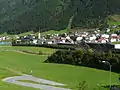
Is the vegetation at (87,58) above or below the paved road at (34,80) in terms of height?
above

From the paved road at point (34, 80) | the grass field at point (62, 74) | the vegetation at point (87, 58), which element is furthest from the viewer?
the vegetation at point (87, 58)

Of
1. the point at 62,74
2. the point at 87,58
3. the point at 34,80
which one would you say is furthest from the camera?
the point at 87,58

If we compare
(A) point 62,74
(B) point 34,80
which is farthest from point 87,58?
(B) point 34,80

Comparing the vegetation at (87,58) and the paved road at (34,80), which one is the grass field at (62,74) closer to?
the paved road at (34,80)

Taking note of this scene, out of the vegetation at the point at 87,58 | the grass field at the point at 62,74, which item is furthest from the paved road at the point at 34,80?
the vegetation at the point at 87,58

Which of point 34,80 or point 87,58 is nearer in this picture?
point 34,80

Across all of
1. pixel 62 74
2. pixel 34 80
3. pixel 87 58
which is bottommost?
pixel 34 80

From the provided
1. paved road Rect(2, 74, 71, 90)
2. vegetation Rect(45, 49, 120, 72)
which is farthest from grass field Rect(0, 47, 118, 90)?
vegetation Rect(45, 49, 120, 72)

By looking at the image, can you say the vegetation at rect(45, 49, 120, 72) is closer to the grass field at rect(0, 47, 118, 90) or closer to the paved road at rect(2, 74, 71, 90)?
the grass field at rect(0, 47, 118, 90)

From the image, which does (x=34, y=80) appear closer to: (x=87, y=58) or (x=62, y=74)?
(x=62, y=74)

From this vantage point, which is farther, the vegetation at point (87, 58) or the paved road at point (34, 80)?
the vegetation at point (87, 58)

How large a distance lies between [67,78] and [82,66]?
2310cm

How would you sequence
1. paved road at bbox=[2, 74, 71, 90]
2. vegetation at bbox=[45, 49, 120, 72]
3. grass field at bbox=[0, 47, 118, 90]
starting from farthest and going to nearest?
vegetation at bbox=[45, 49, 120, 72], grass field at bbox=[0, 47, 118, 90], paved road at bbox=[2, 74, 71, 90]

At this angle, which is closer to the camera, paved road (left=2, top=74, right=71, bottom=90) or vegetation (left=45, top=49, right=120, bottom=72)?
paved road (left=2, top=74, right=71, bottom=90)
